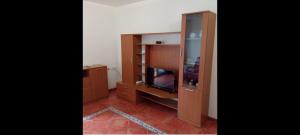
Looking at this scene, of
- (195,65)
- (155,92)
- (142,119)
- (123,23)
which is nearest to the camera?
(195,65)

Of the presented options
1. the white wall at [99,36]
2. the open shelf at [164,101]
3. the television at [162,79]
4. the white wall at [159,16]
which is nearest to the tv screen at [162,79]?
the television at [162,79]

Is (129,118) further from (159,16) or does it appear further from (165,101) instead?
(159,16)

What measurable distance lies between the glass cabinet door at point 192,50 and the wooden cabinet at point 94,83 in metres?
2.13

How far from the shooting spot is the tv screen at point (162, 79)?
315 centimetres

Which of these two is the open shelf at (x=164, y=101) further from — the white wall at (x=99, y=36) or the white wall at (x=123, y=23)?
the white wall at (x=99, y=36)

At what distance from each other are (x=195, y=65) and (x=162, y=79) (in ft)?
2.91

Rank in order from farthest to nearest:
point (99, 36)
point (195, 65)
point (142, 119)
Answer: point (99, 36)
point (142, 119)
point (195, 65)

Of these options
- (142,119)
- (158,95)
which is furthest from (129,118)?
(158,95)

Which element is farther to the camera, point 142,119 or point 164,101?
point 164,101

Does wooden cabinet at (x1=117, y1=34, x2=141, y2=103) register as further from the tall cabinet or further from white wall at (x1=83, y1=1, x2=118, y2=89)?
the tall cabinet

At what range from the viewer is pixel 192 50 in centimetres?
267

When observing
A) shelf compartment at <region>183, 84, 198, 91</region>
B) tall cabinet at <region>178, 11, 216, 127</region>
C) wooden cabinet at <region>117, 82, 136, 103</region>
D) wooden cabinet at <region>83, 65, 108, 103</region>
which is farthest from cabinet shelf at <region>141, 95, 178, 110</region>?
wooden cabinet at <region>83, 65, 108, 103</region>

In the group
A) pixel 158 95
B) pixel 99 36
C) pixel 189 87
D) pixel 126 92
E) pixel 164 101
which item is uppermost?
pixel 99 36
